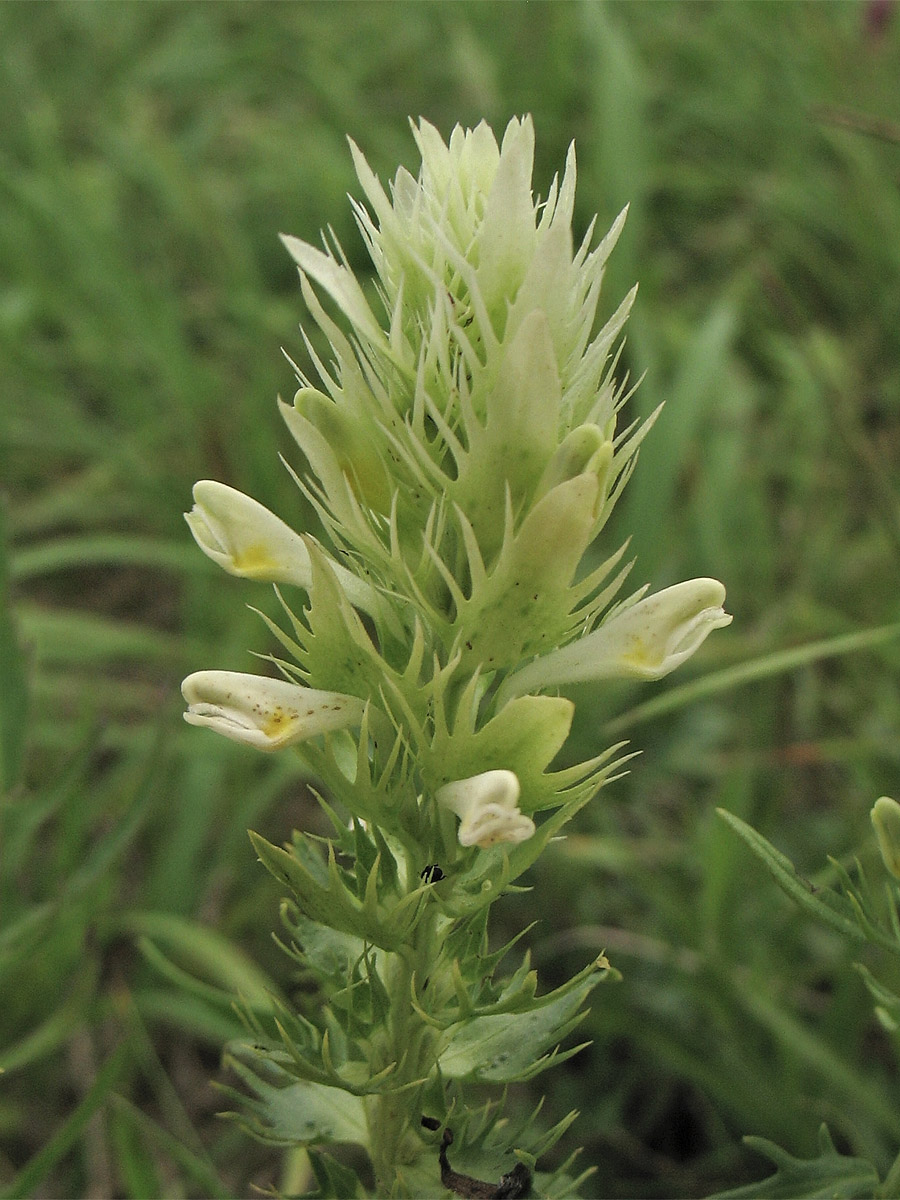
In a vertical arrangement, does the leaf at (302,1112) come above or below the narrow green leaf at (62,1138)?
above

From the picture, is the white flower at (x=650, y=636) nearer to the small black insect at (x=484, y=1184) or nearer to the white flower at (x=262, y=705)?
the white flower at (x=262, y=705)

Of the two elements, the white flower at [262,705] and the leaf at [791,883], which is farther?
the leaf at [791,883]

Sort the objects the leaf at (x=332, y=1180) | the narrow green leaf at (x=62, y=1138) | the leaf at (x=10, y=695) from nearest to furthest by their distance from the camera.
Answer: the leaf at (x=332, y=1180) → the narrow green leaf at (x=62, y=1138) → the leaf at (x=10, y=695)

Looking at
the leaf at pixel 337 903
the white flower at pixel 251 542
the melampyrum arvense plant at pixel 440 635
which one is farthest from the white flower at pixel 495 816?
the white flower at pixel 251 542

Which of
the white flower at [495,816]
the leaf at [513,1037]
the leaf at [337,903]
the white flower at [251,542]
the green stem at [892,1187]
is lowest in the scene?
the green stem at [892,1187]

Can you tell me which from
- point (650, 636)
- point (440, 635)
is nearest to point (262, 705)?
point (440, 635)

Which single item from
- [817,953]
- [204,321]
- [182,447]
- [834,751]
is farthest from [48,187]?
[817,953]

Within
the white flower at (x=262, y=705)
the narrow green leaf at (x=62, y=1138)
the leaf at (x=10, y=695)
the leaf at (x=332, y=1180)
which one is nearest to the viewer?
the white flower at (x=262, y=705)
